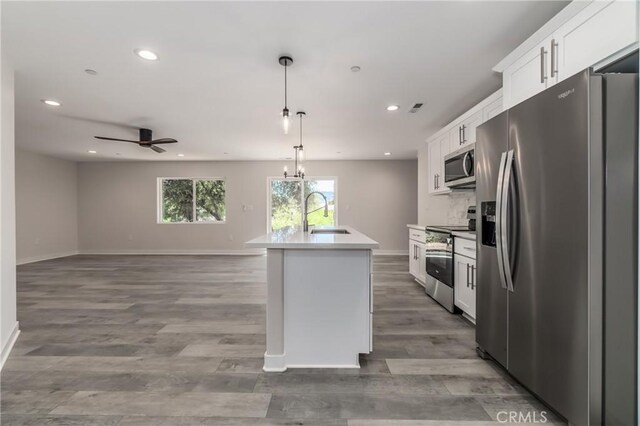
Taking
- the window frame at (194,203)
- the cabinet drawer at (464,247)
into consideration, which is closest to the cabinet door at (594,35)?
the cabinet drawer at (464,247)

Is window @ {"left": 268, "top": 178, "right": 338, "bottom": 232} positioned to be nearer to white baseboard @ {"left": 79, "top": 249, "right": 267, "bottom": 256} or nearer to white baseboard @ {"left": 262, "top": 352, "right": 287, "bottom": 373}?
white baseboard @ {"left": 79, "top": 249, "right": 267, "bottom": 256}

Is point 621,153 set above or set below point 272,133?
below

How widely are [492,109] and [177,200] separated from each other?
288 inches

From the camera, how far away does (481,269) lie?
203 centimetres

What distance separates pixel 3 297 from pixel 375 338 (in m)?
3.03

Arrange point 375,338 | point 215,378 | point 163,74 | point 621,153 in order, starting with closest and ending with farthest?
1. point 621,153
2. point 215,378
3. point 375,338
4. point 163,74

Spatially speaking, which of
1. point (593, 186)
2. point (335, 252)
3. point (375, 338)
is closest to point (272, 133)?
point (335, 252)

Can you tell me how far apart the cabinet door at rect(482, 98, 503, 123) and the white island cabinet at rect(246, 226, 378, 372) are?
81.6 inches

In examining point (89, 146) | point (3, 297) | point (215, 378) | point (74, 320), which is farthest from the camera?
point (89, 146)

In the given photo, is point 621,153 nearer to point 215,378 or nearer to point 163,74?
point 215,378

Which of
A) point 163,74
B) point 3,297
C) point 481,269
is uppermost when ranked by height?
point 163,74

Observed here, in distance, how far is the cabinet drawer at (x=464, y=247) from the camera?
8.68 ft

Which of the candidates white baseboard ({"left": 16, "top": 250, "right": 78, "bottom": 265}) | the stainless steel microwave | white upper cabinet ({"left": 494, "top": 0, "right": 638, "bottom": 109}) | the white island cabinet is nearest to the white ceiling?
white upper cabinet ({"left": 494, "top": 0, "right": 638, "bottom": 109})

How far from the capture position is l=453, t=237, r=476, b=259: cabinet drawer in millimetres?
2645
